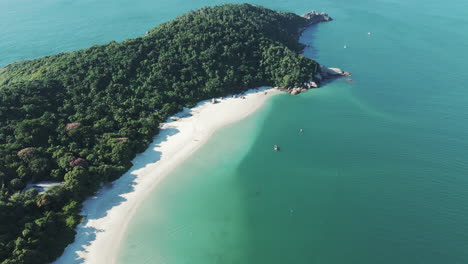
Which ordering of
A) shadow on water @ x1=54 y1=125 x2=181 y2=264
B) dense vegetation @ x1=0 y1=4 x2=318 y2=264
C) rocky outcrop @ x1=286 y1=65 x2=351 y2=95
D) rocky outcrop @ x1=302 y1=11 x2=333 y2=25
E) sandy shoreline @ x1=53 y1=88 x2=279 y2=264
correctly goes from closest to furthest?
shadow on water @ x1=54 y1=125 x2=181 y2=264
sandy shoreline @ x1=53 y1=88 x2=279 y2=264
dense vegetation @ x1=0 y1=4 x2=318 y2=264
rocky outcrop @ x1=286 y1=65 x2=351 y2=95
rocky outcrop @ x1=302 y1=11 x2=333 y2=25

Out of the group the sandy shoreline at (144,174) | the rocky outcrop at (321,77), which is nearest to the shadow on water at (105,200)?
the sandy shoreline at (144,174)

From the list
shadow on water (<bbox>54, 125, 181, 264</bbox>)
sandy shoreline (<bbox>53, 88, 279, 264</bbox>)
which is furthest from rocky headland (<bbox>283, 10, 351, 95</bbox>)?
shadow on water (<bbox>54, 125, 181, 264</bbox>)

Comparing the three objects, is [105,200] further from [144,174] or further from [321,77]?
[321,77]

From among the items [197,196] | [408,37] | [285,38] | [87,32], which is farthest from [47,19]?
[408,37]

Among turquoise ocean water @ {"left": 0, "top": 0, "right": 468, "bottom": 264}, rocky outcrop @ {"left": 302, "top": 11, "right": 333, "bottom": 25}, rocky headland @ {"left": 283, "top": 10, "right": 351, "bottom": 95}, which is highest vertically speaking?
rocky outcrop @ {"left": 302, "top": 11, "right": 333, "bottom": 25}

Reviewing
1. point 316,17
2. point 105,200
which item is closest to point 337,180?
point 105,200

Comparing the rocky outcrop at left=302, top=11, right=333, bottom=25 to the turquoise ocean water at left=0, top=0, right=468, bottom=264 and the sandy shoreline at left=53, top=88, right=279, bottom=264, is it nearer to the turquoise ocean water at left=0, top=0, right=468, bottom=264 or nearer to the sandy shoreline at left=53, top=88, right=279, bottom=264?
the turquoise ocean water at left=0, top=0, right=468, bottom=264

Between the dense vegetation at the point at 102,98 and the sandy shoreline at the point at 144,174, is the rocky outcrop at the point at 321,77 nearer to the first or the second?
the dense vegetation at the point at 102,98

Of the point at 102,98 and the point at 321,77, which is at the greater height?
the point at 321,77
